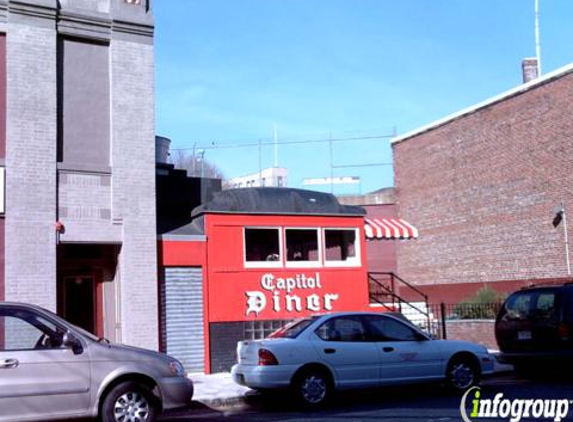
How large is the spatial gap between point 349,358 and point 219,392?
2.59 m

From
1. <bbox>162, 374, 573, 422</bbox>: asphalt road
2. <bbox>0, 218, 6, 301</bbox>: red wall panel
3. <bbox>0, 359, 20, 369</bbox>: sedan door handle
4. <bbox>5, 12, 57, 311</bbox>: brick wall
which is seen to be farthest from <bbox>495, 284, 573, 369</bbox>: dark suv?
<bbox>0, 218, 6, 301</bbox>: red wall panel

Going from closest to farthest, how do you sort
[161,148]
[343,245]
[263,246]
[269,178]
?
[263,246] → [343,245] → [161,148] → [269,178]

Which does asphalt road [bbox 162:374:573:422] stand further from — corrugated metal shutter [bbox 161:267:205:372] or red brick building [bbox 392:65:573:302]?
red brick building [bbox 392:65:573:302]

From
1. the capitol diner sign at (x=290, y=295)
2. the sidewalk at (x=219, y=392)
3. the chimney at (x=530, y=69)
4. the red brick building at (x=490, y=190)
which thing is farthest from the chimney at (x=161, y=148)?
the chimney at (x=530, y=69)

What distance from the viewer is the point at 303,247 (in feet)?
58.8

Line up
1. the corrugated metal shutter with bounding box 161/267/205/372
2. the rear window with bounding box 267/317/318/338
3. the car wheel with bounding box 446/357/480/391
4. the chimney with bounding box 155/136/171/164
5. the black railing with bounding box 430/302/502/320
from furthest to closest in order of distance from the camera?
1. the black railing with bounding box 430/302/502/320
2. the chimney with bounding box 155/136/171/164
3. the corrugated metal shutter with bounding box 161/267/205/372
4. the car wheel with bounding box 446/357/480/391
5. the rear window with bounding box 267/317/318/338

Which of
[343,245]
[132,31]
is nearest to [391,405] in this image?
[343,245]

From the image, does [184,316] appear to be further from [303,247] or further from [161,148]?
[161,148]

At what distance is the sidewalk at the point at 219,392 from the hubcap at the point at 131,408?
114 inches

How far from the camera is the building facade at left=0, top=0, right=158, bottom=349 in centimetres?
1438

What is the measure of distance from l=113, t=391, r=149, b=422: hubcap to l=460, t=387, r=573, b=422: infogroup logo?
410 centimetres

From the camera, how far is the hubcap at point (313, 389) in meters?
11.7

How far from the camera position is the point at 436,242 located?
3225 cm

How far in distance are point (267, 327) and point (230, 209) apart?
8.89 feet
